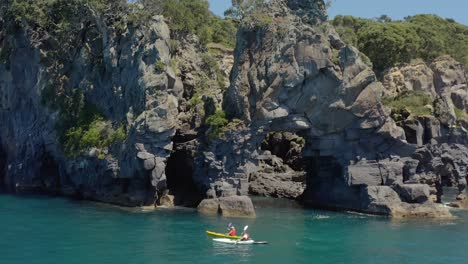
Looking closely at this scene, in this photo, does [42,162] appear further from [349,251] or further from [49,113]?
[349,251]

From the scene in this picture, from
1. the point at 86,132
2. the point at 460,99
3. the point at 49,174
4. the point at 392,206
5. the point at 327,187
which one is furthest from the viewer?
the point at 460,99

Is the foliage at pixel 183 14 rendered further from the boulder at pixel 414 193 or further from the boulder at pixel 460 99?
the boulder at pixel 460 99

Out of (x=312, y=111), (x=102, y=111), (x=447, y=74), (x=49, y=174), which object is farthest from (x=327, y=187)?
(x=447, y=74)

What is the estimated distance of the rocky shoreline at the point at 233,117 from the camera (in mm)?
57031

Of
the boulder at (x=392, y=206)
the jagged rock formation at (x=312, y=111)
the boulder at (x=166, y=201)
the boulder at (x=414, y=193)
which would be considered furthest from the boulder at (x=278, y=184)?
the boulder at (x=414, y=193)

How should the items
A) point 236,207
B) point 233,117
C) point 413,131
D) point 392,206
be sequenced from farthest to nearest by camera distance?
point 413,131 → point 233,117 → point 392,206 → point 236,207

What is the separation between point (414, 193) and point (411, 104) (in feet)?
71.8

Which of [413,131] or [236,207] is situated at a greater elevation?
[413,131]

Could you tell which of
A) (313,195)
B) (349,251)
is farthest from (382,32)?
(349,251)

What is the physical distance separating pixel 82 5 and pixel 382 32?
44.8 m

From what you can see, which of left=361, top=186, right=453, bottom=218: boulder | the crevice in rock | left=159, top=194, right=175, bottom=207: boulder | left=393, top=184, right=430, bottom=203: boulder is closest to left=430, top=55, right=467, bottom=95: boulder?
the crevice in rock

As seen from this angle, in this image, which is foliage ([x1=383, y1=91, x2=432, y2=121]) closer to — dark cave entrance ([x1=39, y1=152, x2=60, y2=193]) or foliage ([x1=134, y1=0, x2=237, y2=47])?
foliage ([x1=134, y1=0, x2=237, y2=47])

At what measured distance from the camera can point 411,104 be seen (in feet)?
252

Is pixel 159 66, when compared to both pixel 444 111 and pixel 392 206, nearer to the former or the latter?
pixel 392 206
